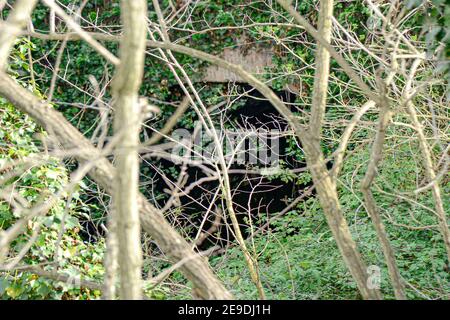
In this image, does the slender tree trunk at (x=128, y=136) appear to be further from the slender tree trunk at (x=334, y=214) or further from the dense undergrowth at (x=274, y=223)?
A: the slender tree trunk at (x=334, y=214)

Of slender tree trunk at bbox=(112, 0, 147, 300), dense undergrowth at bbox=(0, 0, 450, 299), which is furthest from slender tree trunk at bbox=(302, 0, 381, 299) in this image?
slender tree trunk at bbox=(112, 0, 147, 300)

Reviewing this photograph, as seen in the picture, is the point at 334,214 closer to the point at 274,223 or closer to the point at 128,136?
the point at 128,136

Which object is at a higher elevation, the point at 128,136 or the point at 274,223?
the point at 274,223

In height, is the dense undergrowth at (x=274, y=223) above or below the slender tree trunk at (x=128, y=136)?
above

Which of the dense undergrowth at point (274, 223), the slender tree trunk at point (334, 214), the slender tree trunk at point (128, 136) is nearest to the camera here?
the slender tree trunk at point (128, 136)

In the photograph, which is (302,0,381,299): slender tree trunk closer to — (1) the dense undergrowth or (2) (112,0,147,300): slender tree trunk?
(1) the dense undergrowth

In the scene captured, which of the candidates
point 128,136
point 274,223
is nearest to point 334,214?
point 128,136

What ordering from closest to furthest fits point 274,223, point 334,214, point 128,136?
point 128,136
point 334,214
point 274,223

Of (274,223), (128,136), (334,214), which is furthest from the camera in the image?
(274,223)

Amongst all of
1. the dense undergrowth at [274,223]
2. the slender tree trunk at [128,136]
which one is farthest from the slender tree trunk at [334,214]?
the slender tree trunk at [128,136]

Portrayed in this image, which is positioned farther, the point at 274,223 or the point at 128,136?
the point at 274,223

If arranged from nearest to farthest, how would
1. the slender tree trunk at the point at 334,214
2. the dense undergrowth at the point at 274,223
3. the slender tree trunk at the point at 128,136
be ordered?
the slender tree trunk at the point at 128,136 → the slender tree trunk at the point at 334,214 → the dense undergrowth at the point at 274,223

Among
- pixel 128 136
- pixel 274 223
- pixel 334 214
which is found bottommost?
pixel 128 136
